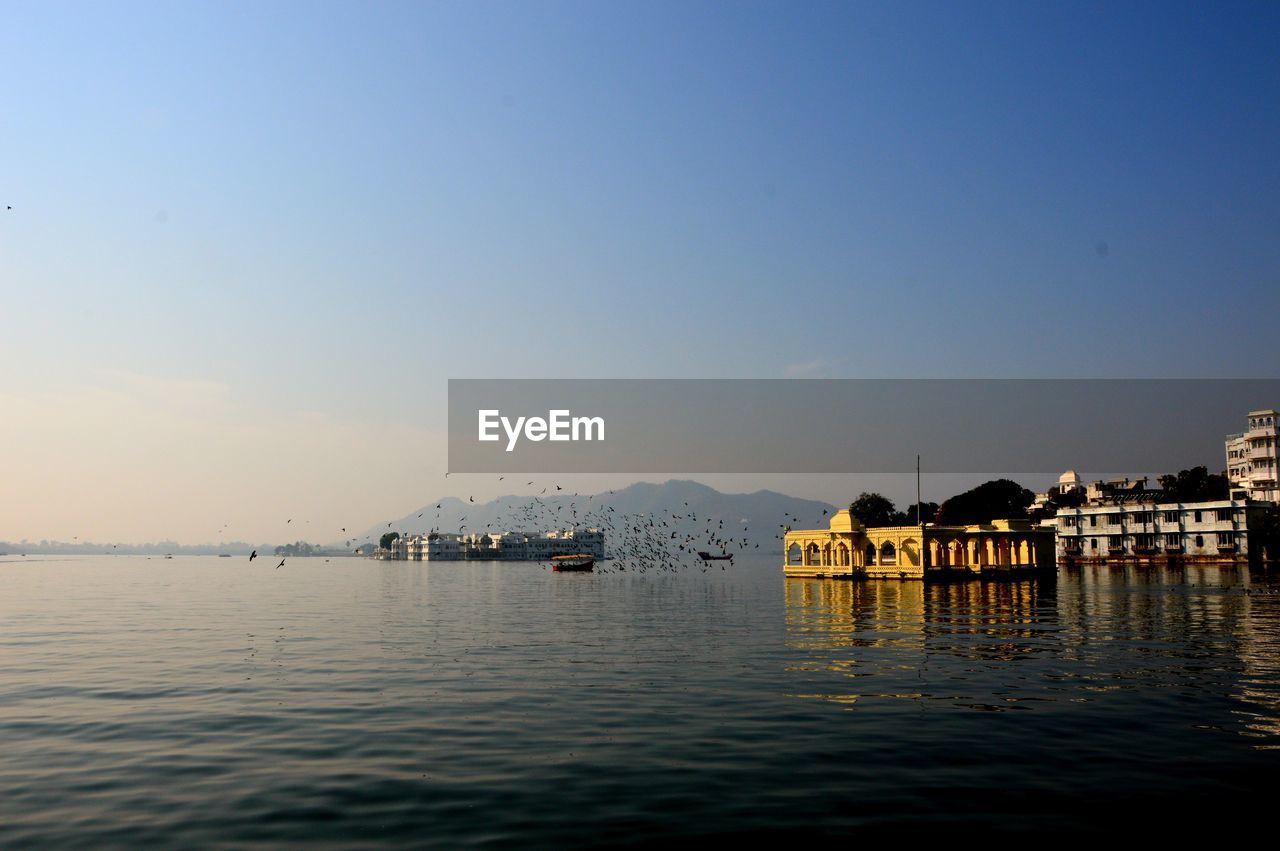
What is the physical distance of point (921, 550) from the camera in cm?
10456

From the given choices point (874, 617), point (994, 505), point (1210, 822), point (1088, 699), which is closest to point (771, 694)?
point (1088, 699)

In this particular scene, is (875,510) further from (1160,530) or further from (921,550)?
(921,550)

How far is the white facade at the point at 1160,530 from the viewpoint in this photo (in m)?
138

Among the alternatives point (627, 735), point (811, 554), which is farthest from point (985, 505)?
point (627, 735)

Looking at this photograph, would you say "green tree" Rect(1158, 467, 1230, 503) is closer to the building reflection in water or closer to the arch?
the arch

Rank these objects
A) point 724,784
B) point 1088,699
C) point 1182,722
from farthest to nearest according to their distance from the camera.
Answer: point 1088,699 < point 1182,722 < point 724,784

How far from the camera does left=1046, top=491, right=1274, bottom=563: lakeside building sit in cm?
13788

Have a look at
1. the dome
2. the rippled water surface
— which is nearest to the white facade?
the dome

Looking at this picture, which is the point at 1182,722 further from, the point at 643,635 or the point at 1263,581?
the point at 1263,581

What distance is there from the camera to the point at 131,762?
17750 mm

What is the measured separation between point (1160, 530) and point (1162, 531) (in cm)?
41

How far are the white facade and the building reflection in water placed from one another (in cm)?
8068

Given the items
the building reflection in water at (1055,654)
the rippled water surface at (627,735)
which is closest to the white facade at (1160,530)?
the building reflection in water at (1055,654)

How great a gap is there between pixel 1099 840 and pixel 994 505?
612 feet
